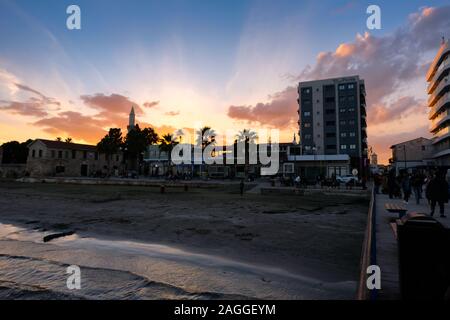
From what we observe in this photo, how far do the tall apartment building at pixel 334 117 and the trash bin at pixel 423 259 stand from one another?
2470 inches

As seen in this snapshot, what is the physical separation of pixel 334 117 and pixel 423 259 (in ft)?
228

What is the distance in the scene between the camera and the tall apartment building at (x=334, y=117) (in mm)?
63375

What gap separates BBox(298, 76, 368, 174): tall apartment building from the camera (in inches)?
2495

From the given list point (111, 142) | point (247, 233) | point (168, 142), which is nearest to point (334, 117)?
point (168, 142)

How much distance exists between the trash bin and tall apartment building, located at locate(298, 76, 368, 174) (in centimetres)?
6273

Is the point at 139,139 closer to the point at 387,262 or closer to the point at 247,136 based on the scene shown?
the point at 247,136

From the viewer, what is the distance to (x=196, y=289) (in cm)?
421

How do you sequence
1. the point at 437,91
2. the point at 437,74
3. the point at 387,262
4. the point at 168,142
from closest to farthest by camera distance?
the point at 387,262 < the point at 437,74 < the point at 437,91 < the point at 168,142

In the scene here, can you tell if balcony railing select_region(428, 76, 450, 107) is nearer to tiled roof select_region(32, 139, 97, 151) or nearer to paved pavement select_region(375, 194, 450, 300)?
paved pavement select_region(375, 194, 450, 300)

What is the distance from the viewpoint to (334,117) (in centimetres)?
6594

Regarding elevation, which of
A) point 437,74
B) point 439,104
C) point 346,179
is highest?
point 437,74

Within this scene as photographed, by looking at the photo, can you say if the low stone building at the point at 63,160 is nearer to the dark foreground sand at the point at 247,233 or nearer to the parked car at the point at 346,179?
the parked car at the point at 346,179
